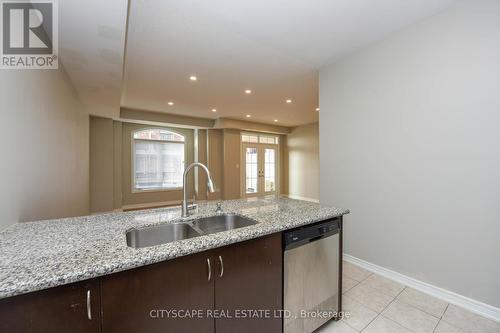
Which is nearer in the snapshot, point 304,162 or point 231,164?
point 231,164

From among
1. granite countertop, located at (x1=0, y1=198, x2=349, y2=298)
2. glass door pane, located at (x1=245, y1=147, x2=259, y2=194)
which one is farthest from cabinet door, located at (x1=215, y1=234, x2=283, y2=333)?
glass door pane, located at (x1=245, y1=147, x2=259, y2=194)

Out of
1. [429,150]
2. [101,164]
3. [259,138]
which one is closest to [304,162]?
[259,138]

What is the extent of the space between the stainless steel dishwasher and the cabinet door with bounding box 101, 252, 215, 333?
560mm

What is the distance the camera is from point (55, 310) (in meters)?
0.75

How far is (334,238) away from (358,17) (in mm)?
2132

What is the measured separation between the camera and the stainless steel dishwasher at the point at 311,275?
135 centimetres

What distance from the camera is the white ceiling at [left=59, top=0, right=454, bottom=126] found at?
6.05 feet

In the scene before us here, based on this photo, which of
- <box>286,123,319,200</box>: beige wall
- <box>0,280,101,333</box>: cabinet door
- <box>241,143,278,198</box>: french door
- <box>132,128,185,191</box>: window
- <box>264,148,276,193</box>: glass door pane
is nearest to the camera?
<box>0,280,101,333</box>: cabinet door

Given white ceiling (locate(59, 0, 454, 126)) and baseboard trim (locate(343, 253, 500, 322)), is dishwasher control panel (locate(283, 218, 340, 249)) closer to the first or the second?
baseboard trim (locate(343, 253, 500, 322))

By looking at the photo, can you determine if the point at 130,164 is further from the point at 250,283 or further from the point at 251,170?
the point at 250,283

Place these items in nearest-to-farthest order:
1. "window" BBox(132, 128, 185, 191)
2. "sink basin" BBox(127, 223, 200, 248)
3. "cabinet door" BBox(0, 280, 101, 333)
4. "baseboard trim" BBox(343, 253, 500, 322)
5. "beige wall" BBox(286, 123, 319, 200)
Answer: "cabinet door" BBox(0, 280, 101, 333) → "sink basin" BBox(127, 223, 200, 248) → "baseboard trim" BBox(343, 253, 500, 322) → "window" BBox(132, 128, 185, 191) → "beige wall" BBox(286, 123, 319, 200)

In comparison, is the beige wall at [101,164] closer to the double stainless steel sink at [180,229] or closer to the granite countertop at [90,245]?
the granite countertop at [90,245]

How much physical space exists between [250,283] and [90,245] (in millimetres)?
867

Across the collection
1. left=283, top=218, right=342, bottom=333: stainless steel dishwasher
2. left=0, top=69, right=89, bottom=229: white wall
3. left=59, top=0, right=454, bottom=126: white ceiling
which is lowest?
left=283, top=218, right=342, bottom=333: stainless steel dishwasher
